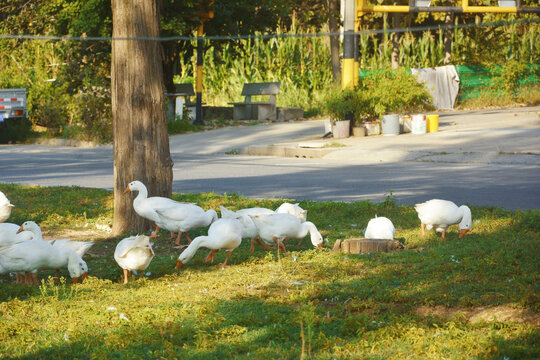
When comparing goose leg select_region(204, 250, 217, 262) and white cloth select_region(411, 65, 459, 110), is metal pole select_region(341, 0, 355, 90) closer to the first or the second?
white cloth select_region(411, 65, 459, 110)

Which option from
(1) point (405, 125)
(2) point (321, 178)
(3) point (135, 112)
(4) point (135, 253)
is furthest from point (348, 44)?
(4) point (135, 253)

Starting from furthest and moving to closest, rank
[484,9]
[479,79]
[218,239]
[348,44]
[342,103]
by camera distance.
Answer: [479,79]
[484,9]
[348,44]
[342,103]
[218,239]

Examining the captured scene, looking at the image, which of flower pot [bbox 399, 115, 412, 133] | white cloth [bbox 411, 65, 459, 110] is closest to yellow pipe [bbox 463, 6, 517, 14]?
→ flower pot [bbox 399, 115, 412, 133]

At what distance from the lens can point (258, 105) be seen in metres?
26.9

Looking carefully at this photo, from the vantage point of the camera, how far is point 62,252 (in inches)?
259

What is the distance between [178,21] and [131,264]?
58.0ft

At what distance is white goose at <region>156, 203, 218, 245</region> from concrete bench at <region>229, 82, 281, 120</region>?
18706 mm

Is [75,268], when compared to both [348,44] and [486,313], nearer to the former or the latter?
[486,313]

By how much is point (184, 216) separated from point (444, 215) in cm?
276

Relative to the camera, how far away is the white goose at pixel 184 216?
25.9ft

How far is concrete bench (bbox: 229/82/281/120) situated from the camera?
2662cm

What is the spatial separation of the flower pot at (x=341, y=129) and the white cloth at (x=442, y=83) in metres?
9.44

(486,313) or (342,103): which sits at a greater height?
(342,103)

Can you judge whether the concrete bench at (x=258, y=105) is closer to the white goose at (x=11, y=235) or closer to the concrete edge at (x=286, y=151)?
the concrete edge at (x=286, y=151)
